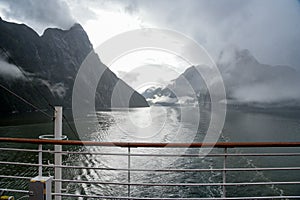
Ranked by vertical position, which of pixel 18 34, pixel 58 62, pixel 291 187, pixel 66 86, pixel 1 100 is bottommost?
pixel 291 187

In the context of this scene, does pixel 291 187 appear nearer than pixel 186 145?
No

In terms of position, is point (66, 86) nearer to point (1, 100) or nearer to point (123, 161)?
point (1, 100)

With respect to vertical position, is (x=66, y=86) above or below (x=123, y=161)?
above

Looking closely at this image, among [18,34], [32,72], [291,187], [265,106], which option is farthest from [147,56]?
[265,106]

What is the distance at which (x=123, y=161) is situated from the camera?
15.6 meters

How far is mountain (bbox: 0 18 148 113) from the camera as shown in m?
65.0

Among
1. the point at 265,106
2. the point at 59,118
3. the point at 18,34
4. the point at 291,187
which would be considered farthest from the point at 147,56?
the point at 265,106

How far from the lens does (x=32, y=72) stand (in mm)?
76125

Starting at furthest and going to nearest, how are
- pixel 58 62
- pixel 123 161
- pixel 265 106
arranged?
pixel 265 106 → pixel 58 62 → pixel 123 161

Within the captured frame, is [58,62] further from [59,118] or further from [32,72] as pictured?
[59,118]

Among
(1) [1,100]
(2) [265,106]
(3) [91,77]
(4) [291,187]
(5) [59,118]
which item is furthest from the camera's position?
(2) [265,106]

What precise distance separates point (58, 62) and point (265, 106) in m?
101

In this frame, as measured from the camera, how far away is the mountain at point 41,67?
213 feet

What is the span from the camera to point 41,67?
81.1 meters
